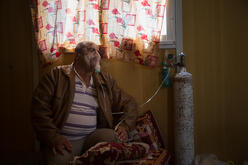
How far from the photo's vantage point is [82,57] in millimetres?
1715

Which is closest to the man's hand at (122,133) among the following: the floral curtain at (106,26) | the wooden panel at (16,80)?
the floral curtain at (106,26)

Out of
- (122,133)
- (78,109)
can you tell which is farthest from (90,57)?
(122,133)

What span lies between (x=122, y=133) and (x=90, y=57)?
740 millimetres

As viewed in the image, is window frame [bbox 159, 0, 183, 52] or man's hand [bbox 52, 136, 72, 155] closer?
man's hand [bbox 52, 136, 72, 155]

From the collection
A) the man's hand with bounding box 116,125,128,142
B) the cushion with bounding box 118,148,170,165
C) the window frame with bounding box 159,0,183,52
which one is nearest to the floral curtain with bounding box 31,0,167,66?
the window frame with bounding box 159,0,183,52

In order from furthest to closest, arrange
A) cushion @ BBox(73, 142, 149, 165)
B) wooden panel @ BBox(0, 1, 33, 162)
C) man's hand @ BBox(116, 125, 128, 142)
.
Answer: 1. wooden panel @ BBox(0, 1, 33, 162)
2. man's hand @ BBox(116, 125, 128, 142)
3. cushion @ BBox(73, 142, 149, 165)

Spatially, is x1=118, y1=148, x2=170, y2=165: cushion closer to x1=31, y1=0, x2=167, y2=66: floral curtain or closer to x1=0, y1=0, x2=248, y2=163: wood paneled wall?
x1=0, y1=0, x2=248, y2=163: wood paneled wall

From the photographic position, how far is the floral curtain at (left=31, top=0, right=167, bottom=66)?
2004 mm

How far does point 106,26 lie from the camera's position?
2.01 m

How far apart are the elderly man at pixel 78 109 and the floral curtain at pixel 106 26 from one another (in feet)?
1.15

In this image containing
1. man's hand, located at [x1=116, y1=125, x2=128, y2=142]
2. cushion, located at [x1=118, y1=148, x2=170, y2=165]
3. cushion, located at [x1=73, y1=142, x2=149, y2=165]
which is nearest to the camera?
cushion, located at [x1=73, y1=142, x2=149, y2=165]

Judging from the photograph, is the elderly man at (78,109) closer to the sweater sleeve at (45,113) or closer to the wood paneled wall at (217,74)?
the sweater sleeve at (45,113)

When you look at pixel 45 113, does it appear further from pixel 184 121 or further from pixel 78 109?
pixel 184 121

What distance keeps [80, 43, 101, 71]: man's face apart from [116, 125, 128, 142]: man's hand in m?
0.60
